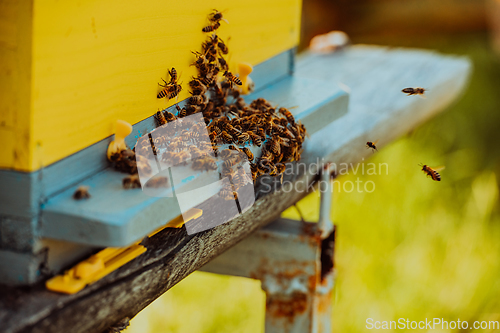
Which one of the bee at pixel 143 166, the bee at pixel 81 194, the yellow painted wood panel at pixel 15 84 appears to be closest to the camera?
the yellow painted wood panel at pixel 15 84

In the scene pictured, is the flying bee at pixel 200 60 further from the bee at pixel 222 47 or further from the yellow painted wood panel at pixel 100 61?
the bee at pixel 222 47

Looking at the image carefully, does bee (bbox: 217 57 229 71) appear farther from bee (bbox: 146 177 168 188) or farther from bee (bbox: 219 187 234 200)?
bee (bbox: 146 177 168 188)

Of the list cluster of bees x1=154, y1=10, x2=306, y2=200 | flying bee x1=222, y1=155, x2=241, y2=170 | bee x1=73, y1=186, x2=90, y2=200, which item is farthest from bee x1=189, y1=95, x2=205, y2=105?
bee x1=73, y1=186, x2=90, y2=200

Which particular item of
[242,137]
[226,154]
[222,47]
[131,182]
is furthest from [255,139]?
[131,182]

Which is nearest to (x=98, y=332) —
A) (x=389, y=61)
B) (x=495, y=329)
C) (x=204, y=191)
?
(x=204, y=191)

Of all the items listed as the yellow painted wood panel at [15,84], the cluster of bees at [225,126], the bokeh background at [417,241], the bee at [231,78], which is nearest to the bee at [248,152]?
the cluster of bees at [225,126]

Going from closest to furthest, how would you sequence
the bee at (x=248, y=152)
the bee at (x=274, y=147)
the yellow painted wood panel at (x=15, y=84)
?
the yellow painted wood panel at (x=15, y=84)
the bee at (x=248, y=152)
the bee at (x=274, y=147)

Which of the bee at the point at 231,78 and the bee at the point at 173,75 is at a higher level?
the bee at the point at 173,75
